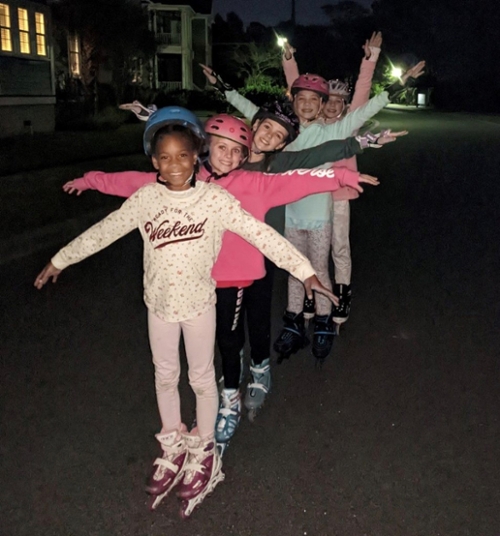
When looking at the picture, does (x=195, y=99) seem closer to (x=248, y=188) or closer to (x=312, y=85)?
(x=312, y=85)

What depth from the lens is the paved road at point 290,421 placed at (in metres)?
3.21

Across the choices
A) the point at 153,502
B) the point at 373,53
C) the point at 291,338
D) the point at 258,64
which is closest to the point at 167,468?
the point at 153,502

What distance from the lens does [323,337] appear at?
16.8 ft

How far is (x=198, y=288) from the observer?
3.28 metres

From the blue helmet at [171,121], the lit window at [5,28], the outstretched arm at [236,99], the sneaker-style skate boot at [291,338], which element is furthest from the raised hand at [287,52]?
the lit window at [5,28]

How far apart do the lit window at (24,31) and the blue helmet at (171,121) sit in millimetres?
19990

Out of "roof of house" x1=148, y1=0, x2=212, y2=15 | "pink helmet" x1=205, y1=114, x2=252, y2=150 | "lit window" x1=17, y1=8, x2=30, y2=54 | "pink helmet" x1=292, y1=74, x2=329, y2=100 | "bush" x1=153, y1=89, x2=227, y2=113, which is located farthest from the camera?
"roof of house" x1=148, y1=0, x2=212, y2=15

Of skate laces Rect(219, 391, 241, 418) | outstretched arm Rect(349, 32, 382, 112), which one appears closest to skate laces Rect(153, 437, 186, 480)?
skate laces Rect(219, 391, 241, 418)

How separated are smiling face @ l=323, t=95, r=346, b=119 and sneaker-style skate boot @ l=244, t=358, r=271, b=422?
214 cm

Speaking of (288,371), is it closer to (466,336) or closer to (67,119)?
(466,336)

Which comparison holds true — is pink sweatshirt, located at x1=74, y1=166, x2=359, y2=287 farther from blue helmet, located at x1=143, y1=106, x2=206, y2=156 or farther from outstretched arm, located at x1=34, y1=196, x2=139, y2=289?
blue helmet, located at x1=143, y1=106, x2=206, y2=156

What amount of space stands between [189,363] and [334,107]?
2.72 m

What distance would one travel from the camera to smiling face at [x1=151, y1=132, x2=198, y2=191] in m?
3.08

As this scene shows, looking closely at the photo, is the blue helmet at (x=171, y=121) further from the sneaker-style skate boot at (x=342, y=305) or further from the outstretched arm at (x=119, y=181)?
the sneaker-style skate boot at (x=342, y=305)
